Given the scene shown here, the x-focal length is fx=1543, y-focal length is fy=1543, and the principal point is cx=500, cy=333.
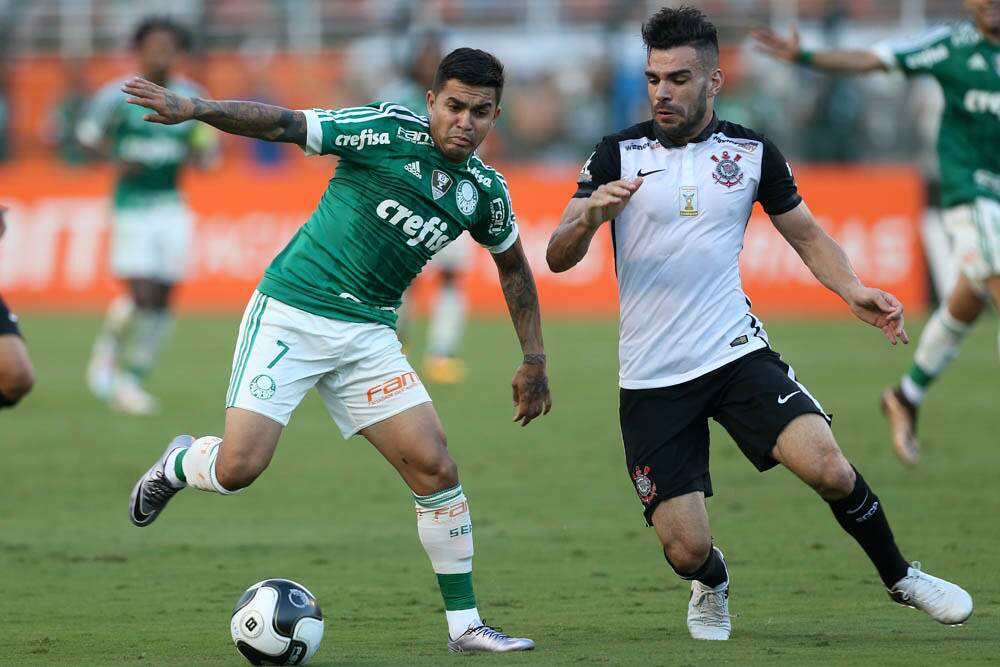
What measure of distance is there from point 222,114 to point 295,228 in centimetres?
1723

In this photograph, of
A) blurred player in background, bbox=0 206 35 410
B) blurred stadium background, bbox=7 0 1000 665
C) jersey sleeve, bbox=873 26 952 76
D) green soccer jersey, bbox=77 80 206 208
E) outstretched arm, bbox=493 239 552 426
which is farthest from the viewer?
green soccer jersey, bbox=77 80 206 208

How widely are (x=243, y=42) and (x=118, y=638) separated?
74.2 feet

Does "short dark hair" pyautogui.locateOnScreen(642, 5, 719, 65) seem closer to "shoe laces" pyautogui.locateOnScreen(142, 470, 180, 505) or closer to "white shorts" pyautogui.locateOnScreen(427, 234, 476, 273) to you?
"shoe laces" pyautogui.locateOnScreen(142, 470, 180, 505)

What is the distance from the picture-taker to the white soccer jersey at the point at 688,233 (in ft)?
21.3

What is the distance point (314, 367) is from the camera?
6383mm

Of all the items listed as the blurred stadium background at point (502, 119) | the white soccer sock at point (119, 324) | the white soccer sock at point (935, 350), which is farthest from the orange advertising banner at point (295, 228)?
the white soccer sock at point (935, 350)

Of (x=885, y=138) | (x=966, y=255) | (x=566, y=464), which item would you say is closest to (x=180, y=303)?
(x=885, y=138)

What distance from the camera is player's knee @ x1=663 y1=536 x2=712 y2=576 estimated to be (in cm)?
634

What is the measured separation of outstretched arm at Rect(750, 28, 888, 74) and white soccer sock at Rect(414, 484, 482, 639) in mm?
4582

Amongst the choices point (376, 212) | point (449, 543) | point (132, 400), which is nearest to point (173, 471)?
point (449, 543)

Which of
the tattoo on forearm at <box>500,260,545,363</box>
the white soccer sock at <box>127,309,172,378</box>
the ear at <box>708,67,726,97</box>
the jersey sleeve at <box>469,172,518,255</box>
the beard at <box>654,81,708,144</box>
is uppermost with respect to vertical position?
the ear at <box>708,67,726,97</box>

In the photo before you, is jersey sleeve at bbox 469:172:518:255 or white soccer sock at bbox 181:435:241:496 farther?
jersey sleeve at bbox 469:172:518:255

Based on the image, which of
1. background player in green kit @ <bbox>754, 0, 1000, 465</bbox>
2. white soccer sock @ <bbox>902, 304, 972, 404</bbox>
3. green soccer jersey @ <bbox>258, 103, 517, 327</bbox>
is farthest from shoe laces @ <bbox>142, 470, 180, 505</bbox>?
white soccer sock @ <bbox>902, 304, 972, 404</bbox>

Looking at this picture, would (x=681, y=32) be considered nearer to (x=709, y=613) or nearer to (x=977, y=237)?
(x=709, y=613)
